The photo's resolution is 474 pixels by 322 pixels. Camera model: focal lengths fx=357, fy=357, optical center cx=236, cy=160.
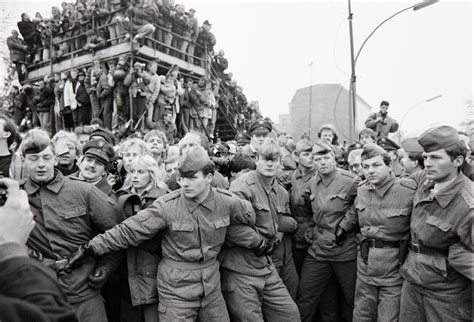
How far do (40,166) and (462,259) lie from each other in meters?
3.50

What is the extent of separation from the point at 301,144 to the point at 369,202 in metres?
1.61

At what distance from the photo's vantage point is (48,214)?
293 cm

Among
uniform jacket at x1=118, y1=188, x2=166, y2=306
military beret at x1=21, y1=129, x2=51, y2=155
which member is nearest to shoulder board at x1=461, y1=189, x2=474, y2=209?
uniform jacket at x1=118, y1=188, x2=166, y2=306

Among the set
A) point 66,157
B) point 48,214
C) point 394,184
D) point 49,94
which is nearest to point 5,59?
point 49,94

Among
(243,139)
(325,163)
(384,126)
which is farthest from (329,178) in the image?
(384,126)

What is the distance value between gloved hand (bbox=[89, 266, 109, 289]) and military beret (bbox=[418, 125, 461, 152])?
298 cm

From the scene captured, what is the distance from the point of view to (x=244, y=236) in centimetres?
350

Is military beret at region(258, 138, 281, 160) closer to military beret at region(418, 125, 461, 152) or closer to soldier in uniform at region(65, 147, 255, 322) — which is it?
soldier in uniform at region(65, 147, 255, 322)

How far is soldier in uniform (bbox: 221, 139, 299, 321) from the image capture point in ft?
11.6

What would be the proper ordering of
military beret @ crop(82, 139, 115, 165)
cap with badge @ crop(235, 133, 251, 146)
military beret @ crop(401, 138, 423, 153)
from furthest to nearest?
cap with badge @ crop(235, 133, 251, 146) < military beret @ crop(401, 138, 423, 153) < military beret @ crop(82, 139, 115, 165)

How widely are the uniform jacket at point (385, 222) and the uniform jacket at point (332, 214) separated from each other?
0.35 m

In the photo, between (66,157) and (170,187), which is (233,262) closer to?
(170,187)

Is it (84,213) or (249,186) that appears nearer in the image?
(84,213)

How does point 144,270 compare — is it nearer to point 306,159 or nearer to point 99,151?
point 99,151
